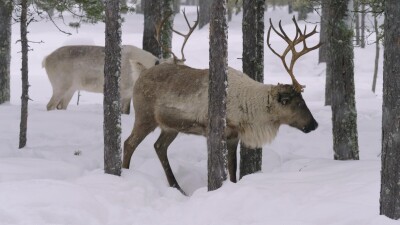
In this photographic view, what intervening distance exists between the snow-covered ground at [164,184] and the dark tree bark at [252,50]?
0.45m

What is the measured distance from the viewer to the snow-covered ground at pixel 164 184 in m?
4.32

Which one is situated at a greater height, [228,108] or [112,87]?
[112,87]

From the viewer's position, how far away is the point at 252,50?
6.71 meters

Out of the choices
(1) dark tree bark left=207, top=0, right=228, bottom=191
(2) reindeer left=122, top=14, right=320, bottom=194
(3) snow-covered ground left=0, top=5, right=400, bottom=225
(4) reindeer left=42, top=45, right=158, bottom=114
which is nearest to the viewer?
(3) snow-covered ground left=0, top=5, right=400, bottom=225

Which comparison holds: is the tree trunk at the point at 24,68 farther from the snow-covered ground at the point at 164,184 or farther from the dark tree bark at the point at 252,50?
the dark tree bark at the point at 252,50

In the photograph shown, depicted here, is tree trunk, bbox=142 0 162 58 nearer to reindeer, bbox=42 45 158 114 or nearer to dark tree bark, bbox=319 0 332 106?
reindeer, bbox=42 45 158 114

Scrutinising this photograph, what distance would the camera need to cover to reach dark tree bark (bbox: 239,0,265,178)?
6703mm

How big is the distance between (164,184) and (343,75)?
91.1 inches

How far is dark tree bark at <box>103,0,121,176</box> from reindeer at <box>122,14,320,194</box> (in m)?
0.86

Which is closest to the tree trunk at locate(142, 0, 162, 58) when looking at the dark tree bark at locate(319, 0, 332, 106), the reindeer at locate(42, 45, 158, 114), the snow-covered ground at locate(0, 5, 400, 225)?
the reindeer at locate(42, 45, 158, 114)

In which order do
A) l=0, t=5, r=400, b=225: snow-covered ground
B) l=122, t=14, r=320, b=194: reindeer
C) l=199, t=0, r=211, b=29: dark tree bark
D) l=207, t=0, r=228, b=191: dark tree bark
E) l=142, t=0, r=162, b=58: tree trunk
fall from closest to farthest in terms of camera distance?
l=0, t=5, r=400, b=225: snow-covered ground → l=207, t=0, r=228, b=191: dark tree bark → l=122, t=14, r=320, b=194: reindeer → l=142, t=0, r=162, b=58: tree trunk → l=199, t=0, r=211, b=29: dark tree bark

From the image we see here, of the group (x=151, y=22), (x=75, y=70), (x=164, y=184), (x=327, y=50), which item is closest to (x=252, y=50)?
(x=327, y=50)

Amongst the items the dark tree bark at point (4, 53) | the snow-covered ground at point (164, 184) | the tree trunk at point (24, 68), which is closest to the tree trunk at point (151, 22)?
the snow-covered ground at point (164, 184)

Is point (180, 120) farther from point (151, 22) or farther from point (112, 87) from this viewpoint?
point (151, 22)
